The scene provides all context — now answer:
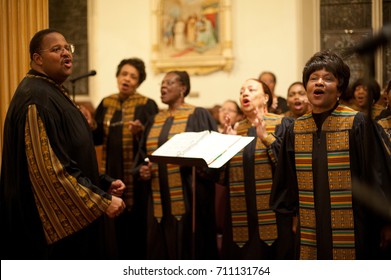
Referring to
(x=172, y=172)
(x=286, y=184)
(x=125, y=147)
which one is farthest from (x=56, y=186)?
(x=125, y=147)

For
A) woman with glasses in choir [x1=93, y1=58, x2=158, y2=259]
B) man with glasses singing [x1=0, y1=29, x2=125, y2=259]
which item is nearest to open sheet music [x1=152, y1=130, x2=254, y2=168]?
man with glasses singing [x1=0, y1=29, x2=125, y2=259]

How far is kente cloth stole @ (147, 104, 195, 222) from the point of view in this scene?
15.3ft

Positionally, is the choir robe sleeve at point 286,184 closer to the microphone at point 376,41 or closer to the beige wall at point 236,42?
the microphone at point 376,41

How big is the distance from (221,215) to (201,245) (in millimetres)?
679

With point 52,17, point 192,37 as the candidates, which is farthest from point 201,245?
point 192,37

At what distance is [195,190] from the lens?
4676 millimetres

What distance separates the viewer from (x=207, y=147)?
149 inches

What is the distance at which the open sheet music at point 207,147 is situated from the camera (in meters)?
3.59

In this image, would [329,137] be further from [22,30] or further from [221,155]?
[22,30]

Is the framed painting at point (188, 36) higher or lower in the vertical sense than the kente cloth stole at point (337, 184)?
higher

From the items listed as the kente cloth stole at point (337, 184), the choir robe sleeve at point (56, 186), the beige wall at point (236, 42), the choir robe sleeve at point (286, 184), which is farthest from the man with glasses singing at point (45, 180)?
the beige wall at point (236, 42)

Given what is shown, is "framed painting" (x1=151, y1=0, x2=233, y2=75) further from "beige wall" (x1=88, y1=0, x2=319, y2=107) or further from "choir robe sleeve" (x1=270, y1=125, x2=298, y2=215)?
"choir robe sleeve" (x1=270, y1=125, x2=298, y2=215)

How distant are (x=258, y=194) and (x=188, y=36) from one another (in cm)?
590

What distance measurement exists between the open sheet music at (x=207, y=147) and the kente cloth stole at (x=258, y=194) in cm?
31
